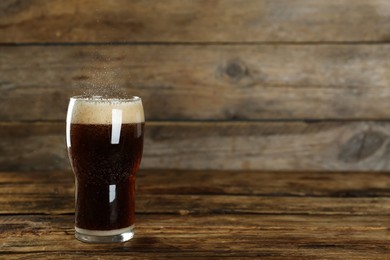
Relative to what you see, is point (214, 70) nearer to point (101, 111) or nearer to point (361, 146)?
point (361, 146)

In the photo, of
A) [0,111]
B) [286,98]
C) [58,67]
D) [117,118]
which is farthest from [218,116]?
[117,118]

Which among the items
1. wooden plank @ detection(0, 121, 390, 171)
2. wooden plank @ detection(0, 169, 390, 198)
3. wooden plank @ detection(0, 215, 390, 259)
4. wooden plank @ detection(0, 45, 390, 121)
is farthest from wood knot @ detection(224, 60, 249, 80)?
wooden plank @ detection(0, 215, 390, 259)

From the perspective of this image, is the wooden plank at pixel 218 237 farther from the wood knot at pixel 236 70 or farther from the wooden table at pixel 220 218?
the wood knot at pixel 236 70

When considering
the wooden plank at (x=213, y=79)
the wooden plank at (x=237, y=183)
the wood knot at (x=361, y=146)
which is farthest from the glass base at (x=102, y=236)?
the wood knot at (x=361, y=146)

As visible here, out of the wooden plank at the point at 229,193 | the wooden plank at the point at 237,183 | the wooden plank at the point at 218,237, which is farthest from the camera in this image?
the wooden plank at the point at 237,183

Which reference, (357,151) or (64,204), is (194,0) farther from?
(64,204)

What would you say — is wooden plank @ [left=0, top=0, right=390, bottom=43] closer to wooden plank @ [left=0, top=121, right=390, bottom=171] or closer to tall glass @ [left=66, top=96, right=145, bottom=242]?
wooden plank @ [left=0, top=121, right=390, bottom=171]

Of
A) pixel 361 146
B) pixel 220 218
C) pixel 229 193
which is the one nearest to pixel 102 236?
pixel 220 218
